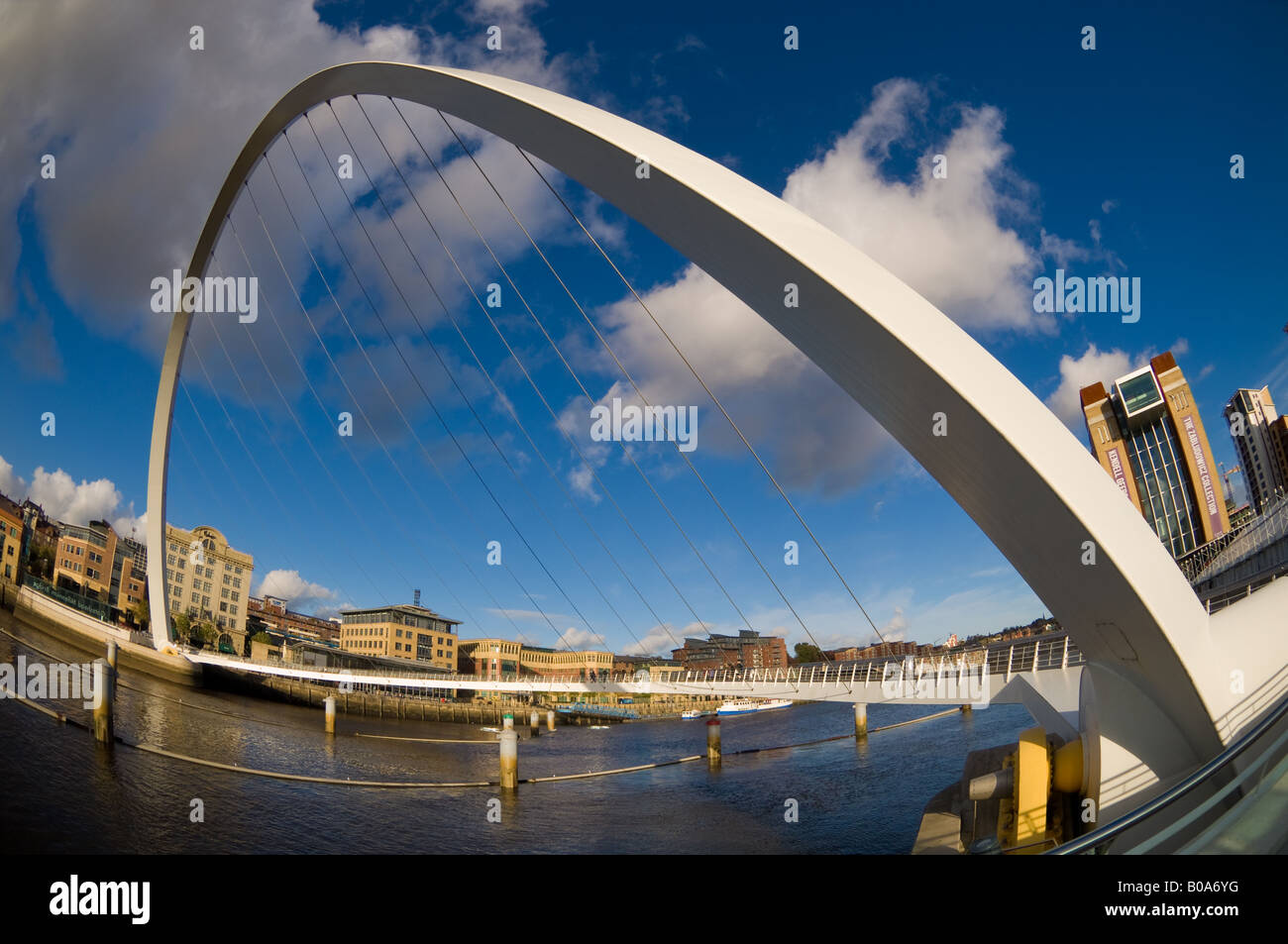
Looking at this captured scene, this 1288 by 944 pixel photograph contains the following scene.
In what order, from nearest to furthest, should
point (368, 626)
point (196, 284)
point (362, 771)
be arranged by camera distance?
1. point (362, 771)
2. point (196, 284)
3. point (368, 626)

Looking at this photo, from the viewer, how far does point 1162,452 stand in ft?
244

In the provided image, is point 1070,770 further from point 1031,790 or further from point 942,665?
point 942,665

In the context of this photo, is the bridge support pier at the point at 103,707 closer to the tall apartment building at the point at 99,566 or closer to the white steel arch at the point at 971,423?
the white steel arch at the point at 971,423

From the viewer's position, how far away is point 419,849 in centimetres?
1160

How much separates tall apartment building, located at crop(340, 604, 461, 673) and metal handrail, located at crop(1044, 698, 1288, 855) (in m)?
76.7

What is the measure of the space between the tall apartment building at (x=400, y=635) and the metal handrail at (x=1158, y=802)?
Result: 76723 mm

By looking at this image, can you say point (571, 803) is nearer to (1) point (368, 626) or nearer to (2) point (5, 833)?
(2) point (5, 833)

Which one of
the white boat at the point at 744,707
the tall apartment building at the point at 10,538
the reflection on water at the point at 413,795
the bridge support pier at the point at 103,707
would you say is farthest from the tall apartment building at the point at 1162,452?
the tall apartment building at the point at 10,538

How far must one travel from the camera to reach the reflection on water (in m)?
11.7

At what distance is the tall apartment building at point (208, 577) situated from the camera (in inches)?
2729

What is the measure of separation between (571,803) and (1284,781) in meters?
16.6

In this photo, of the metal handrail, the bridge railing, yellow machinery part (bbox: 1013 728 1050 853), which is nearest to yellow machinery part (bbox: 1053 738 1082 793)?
yellow machinery part (bbox: 1013 728 1050 853)
